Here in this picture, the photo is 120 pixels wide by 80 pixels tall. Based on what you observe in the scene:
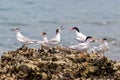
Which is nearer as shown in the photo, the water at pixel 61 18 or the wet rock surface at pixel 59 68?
the wet rock surface at pixel 59 68

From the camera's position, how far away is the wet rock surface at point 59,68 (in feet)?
22.9

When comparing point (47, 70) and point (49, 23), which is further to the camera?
point (49, 23)

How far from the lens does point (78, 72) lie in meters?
7.07

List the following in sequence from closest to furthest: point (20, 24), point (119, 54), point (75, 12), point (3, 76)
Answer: point (3, 76) → point (119, 54) → point (20, 24) → point (75, 12)

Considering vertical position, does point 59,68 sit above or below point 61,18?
below

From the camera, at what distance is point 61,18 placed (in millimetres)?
23531

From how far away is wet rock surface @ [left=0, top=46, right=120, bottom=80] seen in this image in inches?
275

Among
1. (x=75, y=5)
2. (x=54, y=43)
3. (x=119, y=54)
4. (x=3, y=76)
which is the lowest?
(x=3, y=76)

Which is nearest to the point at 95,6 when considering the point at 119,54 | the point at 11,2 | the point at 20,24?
the point at 11,2

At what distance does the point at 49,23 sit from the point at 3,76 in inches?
606

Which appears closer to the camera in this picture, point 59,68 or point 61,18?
point 59,68

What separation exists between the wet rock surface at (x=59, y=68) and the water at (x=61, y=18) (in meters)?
7.06

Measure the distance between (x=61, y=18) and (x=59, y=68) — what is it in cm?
1638

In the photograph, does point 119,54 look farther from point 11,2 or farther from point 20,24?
point 11,2
